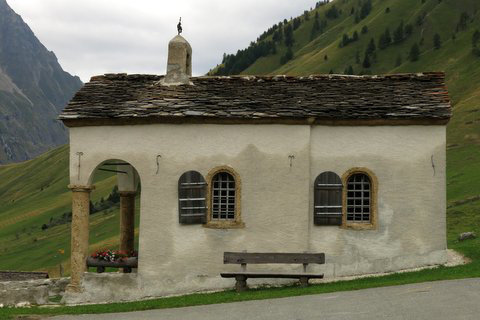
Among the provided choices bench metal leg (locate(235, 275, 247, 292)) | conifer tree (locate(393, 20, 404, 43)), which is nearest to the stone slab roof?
bench metal leg (locate(235, 275, 247, 292))

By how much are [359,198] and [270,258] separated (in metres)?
4.12

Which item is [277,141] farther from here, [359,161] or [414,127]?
[414,127]

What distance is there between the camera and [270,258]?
66.4 feet

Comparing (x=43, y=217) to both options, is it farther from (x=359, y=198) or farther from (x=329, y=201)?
(x=359, y=198)

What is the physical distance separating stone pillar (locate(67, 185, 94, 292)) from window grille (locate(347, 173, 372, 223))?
886cm

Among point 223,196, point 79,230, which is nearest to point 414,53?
point 223,196

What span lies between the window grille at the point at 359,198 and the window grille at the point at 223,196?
12.9ft

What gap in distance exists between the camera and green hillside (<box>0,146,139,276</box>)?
85312mm

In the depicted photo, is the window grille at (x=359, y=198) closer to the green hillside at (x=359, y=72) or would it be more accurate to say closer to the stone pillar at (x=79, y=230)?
the stone pillar at (x=79, y=230)

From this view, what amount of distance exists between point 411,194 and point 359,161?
2021 millimetres

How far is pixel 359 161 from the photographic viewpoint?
22172 mm

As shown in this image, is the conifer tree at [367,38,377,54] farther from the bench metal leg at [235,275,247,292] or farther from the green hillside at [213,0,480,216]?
the bench metal leg at [235,275,247,292]

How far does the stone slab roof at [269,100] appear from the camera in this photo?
2206cm

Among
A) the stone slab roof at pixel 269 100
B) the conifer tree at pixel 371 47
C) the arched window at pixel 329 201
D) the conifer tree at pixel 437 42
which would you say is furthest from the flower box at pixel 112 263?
the conifer tree at pixel 371 47
